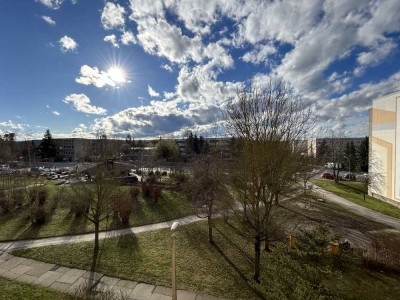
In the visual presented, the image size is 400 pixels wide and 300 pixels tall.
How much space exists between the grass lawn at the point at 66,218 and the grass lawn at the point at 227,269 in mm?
3009

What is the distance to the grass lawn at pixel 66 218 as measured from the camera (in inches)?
611

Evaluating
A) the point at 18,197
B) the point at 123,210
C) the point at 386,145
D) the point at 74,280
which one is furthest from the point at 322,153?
the point at 18,197

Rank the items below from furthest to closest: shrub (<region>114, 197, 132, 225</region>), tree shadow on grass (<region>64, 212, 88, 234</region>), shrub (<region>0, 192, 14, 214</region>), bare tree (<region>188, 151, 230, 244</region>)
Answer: shrub (<region>0, 192, 14, 214</region>) → shrub (<region>114, 197, 132, 225</region>) → tree shadow on grass (<region>64, 212, 88, 234</region>) → bare tree (<region>188, 151, 230, 244</region>)

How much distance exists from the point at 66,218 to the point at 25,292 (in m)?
10.3

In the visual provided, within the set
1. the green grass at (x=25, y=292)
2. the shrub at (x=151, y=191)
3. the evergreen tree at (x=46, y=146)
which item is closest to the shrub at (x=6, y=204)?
the shrub at (x=151, y=191)

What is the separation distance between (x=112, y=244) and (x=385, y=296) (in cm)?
1299

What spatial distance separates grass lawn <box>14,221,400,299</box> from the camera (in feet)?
30.7

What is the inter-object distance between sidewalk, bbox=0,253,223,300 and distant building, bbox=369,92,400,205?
82.2 feet

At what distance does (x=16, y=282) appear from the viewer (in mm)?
9438

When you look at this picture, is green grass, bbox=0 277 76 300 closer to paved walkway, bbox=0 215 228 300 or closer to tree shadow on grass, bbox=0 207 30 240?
paved walkway, bbox=0 215 228 300

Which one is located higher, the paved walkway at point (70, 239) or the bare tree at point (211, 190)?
the bare tree at point (211, 190)

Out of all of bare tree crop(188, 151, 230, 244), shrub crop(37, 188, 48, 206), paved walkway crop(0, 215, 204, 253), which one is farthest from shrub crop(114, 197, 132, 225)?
shrub crop(37, 188, 48, 206)

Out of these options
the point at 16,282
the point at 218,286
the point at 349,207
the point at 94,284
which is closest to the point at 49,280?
the point at 16,282

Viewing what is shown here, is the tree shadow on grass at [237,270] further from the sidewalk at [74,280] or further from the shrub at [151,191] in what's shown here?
the shrub at [151,191]
